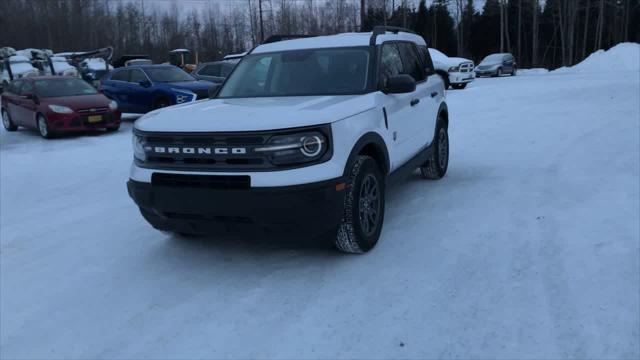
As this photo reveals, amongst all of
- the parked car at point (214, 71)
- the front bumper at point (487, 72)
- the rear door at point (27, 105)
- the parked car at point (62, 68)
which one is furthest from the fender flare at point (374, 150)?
the front bumper at point (487, 72)

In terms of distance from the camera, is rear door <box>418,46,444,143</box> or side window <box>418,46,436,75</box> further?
side window <box>418,46,436,75</box>

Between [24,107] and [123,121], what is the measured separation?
9.89ft

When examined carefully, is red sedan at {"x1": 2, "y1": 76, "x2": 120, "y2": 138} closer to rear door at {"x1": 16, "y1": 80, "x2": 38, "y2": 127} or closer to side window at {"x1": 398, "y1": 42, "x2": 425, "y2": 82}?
rear door at {"x1": 16, "y1": 80, "x2": 38, "y2": 127}

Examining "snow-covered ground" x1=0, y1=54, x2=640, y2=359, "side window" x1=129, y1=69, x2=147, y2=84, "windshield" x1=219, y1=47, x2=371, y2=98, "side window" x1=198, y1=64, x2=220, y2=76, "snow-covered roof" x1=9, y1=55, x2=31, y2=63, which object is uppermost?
"snow-covered roof" x1=9, y1=55, x2=31, y2=63

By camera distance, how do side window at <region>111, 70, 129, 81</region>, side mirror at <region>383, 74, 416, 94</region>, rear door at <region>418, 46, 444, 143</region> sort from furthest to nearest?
side window at <region>111, 70, 129, 81</region> < rear door at <region>418, 46, 444, 143</region> < side mirror at <region>383, 74, 416, 94</region>

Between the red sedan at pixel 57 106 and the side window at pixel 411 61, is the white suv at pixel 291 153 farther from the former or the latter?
the red sedan at pixel 57 106

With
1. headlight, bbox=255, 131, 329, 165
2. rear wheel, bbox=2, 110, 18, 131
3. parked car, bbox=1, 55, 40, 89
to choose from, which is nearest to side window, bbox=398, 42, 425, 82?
headlight, bbox=255, 131, 329, 165

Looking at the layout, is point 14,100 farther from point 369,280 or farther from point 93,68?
point 93,68

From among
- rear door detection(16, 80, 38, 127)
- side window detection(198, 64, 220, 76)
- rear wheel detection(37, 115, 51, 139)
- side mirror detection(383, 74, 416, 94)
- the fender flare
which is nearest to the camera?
the fender flare

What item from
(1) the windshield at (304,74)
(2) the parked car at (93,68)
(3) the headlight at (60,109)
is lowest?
(3) the headlight at (60,109)

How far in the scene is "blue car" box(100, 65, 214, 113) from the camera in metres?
14.9

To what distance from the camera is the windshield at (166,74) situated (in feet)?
51.7

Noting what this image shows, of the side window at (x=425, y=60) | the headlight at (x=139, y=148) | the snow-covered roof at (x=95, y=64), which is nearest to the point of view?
the headlight at (x=139, y=148)

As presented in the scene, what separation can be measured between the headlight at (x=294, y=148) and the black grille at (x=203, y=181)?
0.26 m
